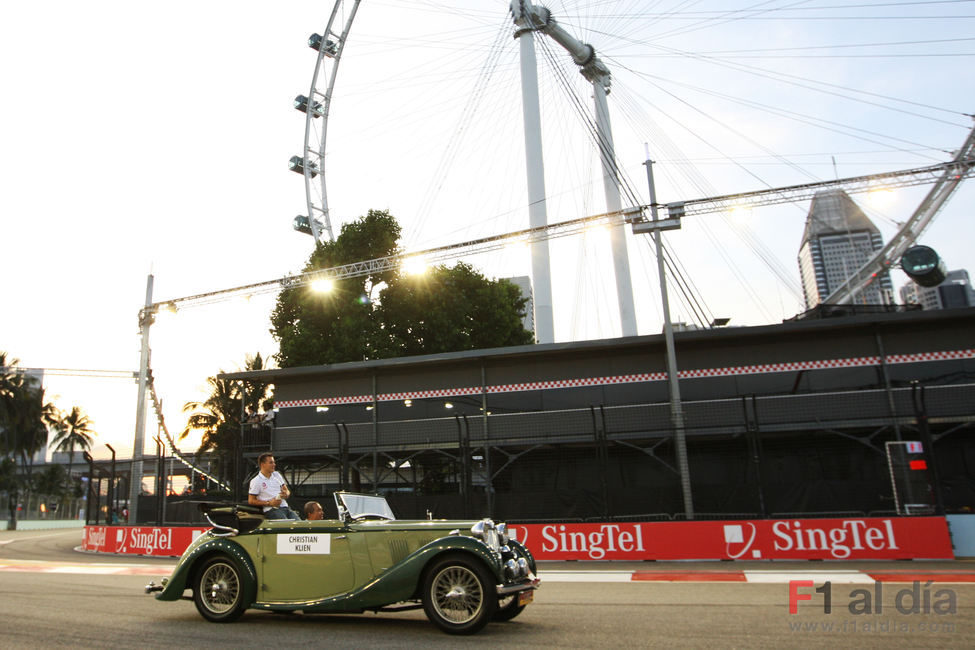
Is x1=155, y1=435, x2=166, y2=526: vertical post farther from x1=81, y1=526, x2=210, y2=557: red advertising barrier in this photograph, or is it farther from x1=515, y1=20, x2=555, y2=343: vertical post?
x1=515, y1=20, x2=555, y2=343: vertical post

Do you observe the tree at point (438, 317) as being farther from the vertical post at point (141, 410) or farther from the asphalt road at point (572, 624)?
the asphalt road at point (572, 624)

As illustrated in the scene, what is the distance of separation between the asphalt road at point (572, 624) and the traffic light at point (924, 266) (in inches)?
792

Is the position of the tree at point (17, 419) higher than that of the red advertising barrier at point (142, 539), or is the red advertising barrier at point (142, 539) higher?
the tree at point (17, 419)

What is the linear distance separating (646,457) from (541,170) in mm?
17739

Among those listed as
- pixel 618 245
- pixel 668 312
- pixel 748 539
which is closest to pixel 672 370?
pixel 668 312

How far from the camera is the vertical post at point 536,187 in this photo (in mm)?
32125

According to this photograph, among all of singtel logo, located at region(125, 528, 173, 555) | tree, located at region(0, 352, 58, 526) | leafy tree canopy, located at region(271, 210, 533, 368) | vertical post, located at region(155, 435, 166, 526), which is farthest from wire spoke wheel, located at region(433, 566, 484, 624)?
tree, located at region(0, 352, 58, 526)

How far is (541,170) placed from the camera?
33.5 meters

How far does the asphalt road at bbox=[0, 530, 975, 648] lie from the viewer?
5379 mm

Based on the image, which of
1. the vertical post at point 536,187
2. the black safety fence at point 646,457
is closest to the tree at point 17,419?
the black safety fence at point 646,457

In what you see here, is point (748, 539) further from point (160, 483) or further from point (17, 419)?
point (17, 419)

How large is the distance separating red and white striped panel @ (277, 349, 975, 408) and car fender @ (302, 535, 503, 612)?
15.6 metres

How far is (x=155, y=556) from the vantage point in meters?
17.5

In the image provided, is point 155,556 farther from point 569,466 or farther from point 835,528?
point 835,528
